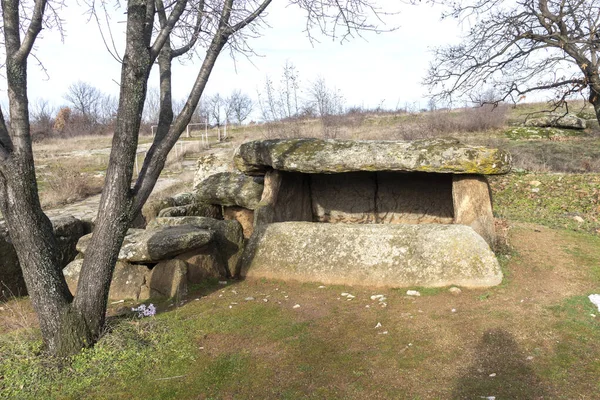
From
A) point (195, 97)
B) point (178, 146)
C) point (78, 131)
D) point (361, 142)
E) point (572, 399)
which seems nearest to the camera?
point (572, 399)

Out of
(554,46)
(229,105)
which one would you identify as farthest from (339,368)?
(229,105)

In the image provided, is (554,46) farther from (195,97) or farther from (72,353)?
(72,353)

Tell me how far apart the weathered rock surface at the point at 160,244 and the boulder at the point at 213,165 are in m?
4.76

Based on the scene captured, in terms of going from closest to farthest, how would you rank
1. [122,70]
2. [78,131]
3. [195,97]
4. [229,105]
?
[122,70] < [195,97] < [78,131] < [229,105]

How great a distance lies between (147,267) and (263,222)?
1.90 m

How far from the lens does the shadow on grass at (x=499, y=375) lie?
330 cm

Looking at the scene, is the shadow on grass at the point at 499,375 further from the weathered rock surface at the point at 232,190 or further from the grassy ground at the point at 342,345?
the weathered rock surface at the point at 232,190

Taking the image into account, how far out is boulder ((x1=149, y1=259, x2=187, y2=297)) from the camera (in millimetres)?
5625

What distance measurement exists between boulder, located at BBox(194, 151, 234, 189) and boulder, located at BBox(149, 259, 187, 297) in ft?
16.4

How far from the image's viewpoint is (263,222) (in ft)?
23.3

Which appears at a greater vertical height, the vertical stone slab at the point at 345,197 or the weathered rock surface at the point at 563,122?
the weathered rock surface at the point at 563,122

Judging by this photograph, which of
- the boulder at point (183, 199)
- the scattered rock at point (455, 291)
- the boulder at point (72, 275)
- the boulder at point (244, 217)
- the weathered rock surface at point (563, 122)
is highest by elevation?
the weathered rock surface at point (563, 122)

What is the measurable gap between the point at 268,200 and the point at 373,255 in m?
2.24

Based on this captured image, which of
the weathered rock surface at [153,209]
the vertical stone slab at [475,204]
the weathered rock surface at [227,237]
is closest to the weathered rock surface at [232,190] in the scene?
the weathered rock surface at [153,209]
